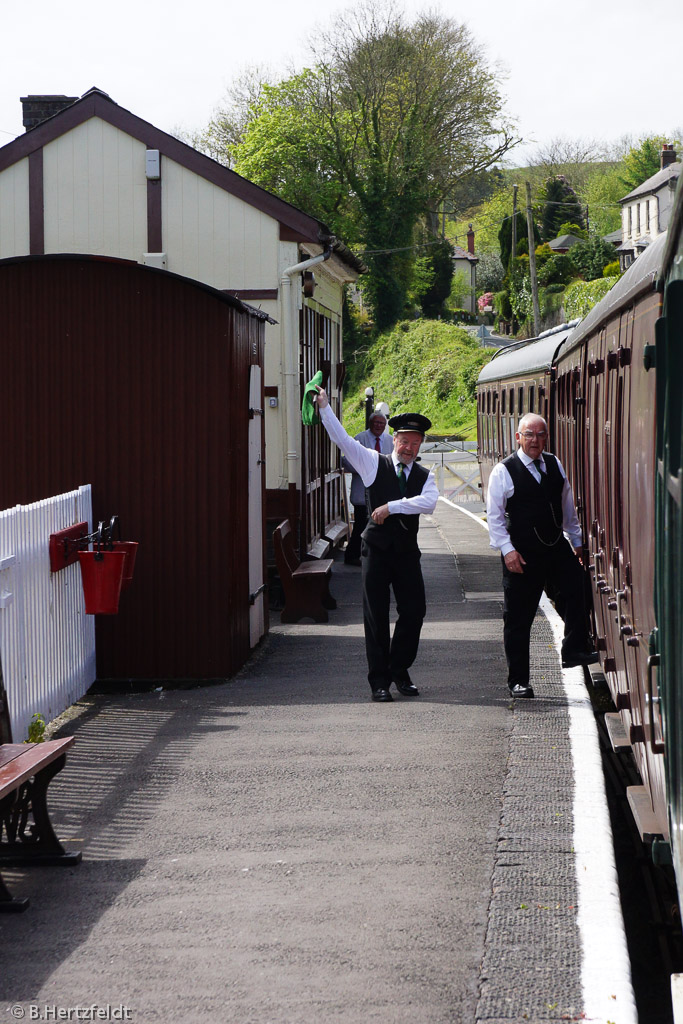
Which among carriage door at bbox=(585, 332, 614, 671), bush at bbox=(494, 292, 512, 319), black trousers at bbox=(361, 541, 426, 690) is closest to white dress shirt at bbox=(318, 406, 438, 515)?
black trousers at bbox=(361, 541, 426, 690)

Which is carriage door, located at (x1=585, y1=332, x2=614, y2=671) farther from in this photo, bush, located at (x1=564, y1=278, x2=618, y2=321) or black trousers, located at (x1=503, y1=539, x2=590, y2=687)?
bush, located at (x1=564, y1=278, x2=618, y2=321)

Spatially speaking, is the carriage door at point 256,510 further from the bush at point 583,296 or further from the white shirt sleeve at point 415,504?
the bush at point 583,296

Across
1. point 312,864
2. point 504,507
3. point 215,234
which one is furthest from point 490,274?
point 312,864

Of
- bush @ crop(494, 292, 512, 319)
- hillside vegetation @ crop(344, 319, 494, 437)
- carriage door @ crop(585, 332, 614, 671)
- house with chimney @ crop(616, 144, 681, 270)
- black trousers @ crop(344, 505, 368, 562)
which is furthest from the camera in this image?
house with chimney @ crop(616, 144, 681, 270)

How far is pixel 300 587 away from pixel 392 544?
406 centimetres

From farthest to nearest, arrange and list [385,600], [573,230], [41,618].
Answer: [573,230], [385,600], [41,618]

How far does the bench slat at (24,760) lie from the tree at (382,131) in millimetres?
51107

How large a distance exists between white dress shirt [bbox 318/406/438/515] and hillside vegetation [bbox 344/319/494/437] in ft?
135

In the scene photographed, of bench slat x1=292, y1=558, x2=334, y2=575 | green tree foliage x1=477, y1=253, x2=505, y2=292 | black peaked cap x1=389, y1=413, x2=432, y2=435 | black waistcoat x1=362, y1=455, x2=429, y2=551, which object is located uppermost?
green tree foliage x1=477, y1=253, x2=505, y2=292

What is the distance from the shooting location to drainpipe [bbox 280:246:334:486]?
14.0 meters

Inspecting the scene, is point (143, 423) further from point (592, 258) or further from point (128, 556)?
point (592, 258)

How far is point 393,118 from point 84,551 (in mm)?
51712

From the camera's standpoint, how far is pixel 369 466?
8664mm

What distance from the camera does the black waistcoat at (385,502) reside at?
866 cm
